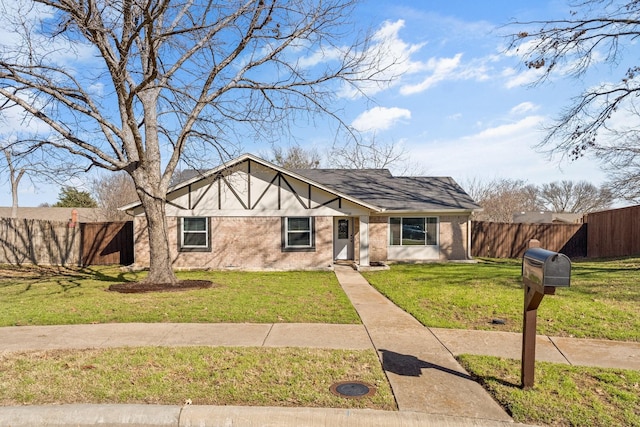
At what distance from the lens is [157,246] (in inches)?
493

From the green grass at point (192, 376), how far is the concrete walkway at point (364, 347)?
21cm

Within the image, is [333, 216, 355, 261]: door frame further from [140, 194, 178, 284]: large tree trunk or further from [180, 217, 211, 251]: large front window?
[140, 194, 178, 284]: large tree trunk

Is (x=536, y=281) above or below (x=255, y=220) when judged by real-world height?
below

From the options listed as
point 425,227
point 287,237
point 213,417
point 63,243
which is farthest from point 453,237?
point 213,417

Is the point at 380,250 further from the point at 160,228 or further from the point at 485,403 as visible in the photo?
the point at 485,403

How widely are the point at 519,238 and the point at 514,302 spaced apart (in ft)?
51.8

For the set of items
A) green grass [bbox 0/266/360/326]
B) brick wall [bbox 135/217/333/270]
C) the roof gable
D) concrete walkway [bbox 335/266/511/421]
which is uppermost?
the roof gable

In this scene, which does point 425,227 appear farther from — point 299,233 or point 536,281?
point 536,281

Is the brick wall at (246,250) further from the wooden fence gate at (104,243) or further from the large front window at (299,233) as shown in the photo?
the wooden fence gate at (104,243)


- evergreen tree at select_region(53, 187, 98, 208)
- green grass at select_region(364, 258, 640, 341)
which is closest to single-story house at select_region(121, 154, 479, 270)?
green grass at select_region(364, 258, 640, 341)

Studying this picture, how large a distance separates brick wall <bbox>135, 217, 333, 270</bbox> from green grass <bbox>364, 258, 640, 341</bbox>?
4.58m

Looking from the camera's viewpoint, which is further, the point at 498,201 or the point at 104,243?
the point at 498,201

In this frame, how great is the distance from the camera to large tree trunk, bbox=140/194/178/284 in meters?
12.4

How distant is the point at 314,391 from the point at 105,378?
91.7 inches
